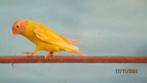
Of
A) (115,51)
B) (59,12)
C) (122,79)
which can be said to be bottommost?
(122,79)

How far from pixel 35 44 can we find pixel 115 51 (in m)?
0.42

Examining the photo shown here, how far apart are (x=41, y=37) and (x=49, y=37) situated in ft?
0.14

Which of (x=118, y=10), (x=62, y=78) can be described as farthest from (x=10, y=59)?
(x=118, y=10)

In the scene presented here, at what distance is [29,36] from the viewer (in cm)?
211

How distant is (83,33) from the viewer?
219cm

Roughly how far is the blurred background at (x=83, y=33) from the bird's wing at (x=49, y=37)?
2.3 inches

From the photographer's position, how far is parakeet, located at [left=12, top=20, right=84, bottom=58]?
2.10 metres

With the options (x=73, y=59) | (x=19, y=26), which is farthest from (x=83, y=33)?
(x=19, y=26)

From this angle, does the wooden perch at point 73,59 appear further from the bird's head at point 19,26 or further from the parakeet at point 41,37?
the bird's head at point 19,26

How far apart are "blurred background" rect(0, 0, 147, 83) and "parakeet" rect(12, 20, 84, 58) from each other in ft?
0.14

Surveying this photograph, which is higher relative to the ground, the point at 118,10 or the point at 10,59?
the point at 118,10

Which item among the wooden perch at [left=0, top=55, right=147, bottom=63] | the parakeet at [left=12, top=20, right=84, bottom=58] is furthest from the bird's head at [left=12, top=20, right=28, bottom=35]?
the wooden perch at [left=0, top=55, right=147, bottom=63]

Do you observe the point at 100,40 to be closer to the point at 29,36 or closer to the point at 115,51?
the point at 115,51

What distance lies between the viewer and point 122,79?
2.16 m
